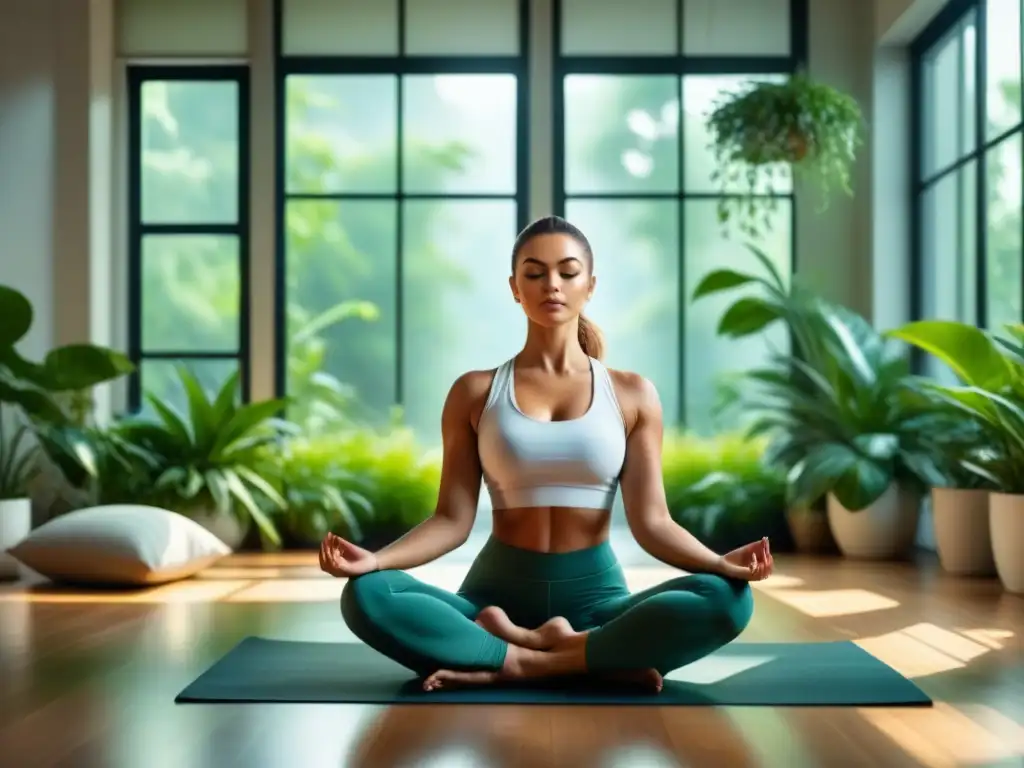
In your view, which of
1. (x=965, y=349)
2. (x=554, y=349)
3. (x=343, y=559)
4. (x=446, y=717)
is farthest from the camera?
(x=965, y=349)

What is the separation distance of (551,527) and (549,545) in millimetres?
40

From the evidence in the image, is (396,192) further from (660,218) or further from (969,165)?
(969,165)

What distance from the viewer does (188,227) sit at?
6.87 metres

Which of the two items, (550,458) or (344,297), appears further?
(344,297)

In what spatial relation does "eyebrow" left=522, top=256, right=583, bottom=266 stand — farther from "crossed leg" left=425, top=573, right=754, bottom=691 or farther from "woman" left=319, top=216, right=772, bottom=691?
"crossed leg" left=425, top=573, right=754, bottom=691

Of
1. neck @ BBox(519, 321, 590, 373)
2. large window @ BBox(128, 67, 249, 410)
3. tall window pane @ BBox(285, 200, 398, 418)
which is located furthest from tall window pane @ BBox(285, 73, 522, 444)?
neck @ BBox(519, 321, 590, 373)

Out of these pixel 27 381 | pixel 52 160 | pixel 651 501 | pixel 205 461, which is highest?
pixel 52 160

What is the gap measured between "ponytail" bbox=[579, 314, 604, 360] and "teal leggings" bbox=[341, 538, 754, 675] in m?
0.52

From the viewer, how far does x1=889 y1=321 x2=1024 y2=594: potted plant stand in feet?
14.7

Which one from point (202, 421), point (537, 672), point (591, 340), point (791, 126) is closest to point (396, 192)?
point (202, 421)

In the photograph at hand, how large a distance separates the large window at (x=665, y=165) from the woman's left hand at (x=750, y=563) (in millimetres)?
4111

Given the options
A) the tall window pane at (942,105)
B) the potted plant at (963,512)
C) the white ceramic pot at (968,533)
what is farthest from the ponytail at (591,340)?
the tall window pane at (942,105)

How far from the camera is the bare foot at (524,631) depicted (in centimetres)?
277

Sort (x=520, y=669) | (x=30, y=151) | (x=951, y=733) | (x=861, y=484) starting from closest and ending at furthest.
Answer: (x=951, y=733)
(x=520, y=669)
(x=861, y=484)
(x=30, y=151)
